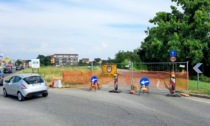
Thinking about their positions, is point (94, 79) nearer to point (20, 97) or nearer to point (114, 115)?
point (20, 97)

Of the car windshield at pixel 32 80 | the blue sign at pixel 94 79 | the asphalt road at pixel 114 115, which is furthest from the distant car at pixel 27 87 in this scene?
the blue sign at pixel 94 79

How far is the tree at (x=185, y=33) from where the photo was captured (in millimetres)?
36281

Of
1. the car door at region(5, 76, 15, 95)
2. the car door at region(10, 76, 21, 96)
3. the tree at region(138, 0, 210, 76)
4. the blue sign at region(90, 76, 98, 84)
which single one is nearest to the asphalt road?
the car door at region(10, 76, 21, 96)

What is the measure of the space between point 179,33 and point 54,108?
95.5ft

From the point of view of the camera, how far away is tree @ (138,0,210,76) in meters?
36.3

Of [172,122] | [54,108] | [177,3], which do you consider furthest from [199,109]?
[177,3]

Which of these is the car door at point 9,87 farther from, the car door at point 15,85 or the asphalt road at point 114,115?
the asphalt road at point 114,115

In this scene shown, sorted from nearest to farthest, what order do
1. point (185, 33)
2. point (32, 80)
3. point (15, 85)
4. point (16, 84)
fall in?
point (32, 80), point (16, 84), point (15, 85), point (185, 33)

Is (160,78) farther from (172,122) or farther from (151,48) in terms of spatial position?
(151,48)

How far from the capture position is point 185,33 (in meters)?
38.3

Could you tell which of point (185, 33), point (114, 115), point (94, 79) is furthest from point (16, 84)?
point (185, 33)

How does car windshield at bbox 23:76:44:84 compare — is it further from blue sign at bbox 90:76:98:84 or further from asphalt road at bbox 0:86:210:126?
blue sign at bbox 90:76:98:84

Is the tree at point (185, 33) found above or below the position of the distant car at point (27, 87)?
above

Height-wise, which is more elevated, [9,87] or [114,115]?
[9,87]
